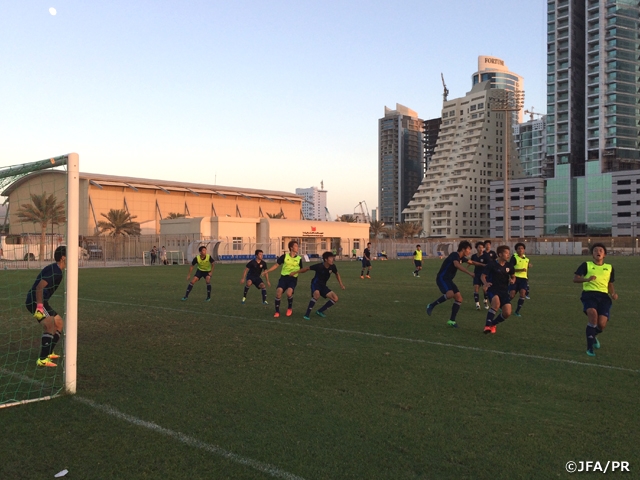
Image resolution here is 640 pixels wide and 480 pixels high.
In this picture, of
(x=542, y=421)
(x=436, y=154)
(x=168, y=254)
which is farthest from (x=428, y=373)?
(x=436, y=154)

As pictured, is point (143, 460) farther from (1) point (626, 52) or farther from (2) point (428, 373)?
(1) point (626, 52)

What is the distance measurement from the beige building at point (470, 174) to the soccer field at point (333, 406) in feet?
413

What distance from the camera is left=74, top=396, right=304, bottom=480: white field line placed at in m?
4.34

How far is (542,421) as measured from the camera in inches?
218

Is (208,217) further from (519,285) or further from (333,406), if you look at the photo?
(333,406)

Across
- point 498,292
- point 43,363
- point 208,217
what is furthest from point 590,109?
point 43,363

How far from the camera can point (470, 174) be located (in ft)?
445

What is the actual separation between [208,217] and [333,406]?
51.6m

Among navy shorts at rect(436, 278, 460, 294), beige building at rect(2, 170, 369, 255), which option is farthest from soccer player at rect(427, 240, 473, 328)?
beige building at rect(2, 170, 369, 255)

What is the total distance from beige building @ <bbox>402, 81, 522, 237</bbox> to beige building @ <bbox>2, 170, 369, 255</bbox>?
38.9m

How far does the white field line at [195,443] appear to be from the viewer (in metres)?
4.34

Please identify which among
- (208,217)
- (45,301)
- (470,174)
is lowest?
(45,301)

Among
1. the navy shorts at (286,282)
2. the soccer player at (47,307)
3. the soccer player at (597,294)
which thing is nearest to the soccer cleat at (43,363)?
the soccer player at (47,307)

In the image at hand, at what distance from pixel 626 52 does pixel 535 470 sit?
414ft
